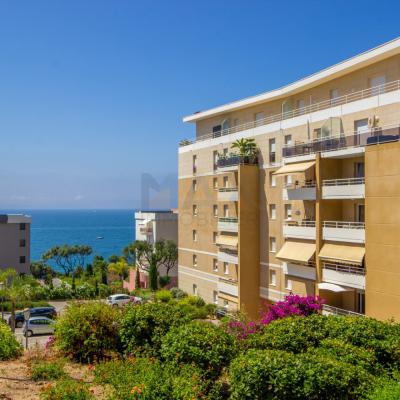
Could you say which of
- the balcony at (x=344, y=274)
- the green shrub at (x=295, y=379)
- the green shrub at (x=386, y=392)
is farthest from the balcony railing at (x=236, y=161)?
the green shrub at (x=386, y=392)

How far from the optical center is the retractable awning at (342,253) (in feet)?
75.4

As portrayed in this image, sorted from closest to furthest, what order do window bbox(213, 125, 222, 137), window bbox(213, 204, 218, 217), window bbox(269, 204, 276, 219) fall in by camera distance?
1. window bbox(269, 204, 276, 219)
2. window bbox(213, 204, 218, 217)
3. window bbox(213, 125, 222, 137)

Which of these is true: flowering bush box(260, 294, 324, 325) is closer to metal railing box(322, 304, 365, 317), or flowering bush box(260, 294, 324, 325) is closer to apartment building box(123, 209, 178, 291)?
metal railing box(322, 304, 365, 317)

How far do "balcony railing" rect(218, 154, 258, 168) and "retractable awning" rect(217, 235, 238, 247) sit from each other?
4.84 m

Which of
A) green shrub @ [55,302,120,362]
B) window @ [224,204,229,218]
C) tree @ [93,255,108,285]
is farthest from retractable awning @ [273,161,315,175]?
tree @ [93,255,108,285]

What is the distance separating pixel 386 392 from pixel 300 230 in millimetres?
16860

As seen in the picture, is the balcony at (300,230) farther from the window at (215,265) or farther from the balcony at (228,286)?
the window at (215,265)

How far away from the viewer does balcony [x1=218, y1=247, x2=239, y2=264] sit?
33.6 metres

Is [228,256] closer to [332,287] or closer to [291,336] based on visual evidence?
[332,287]

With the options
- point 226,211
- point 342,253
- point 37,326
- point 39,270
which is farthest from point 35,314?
point 39,270

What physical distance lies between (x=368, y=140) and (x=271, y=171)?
9334 millimetres

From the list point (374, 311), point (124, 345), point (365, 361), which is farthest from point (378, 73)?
point (124, 345)

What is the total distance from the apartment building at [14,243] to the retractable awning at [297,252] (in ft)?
151

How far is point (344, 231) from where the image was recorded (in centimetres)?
2392
